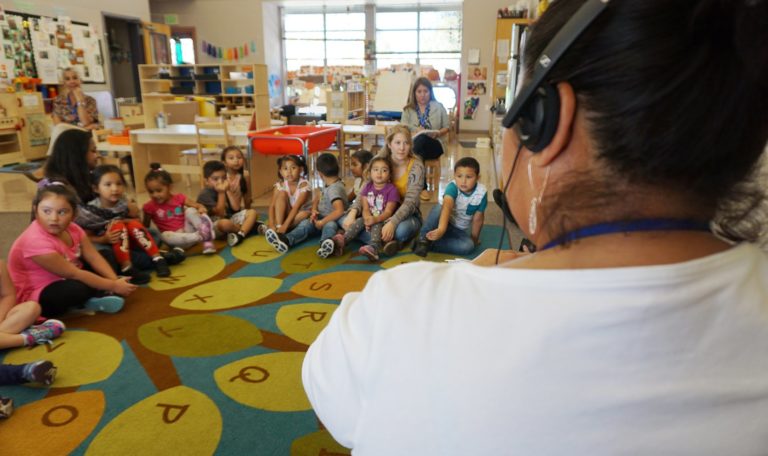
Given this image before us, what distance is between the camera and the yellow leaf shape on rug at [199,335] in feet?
7.07

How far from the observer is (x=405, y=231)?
3.50 m

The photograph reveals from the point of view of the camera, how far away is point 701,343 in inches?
17.3

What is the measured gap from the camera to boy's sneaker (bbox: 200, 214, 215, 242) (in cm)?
360

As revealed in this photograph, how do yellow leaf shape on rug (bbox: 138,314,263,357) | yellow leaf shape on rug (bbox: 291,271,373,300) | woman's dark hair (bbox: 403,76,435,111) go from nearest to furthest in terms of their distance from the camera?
yellow leaf shape on rug (bbox: 138,314,263,357), yellow leaf shape on rug (bbox: 291,271,373,300), woman's dark hair (bbox: 403,76,435,111)

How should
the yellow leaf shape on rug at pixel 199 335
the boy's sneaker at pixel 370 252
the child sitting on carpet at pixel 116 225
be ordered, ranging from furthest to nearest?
the boy's sneaker at pixel 370 252 → the child sitting on carpet at pixel 116 225 → the yellow leaf shape on rug at pixel 199 335

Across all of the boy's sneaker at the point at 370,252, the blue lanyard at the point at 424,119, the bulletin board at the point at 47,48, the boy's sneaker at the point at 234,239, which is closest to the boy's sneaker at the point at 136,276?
the boy's sneaker at the point at 234,239

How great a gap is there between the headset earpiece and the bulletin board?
924 cm

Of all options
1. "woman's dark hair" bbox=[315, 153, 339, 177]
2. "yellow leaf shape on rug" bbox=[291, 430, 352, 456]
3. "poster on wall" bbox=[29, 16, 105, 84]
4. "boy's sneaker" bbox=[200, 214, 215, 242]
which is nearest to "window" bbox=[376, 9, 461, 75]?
"poster on wall" bbox=[29, 16, 105, 84]

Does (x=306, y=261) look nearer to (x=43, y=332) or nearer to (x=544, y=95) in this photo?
(x=43, y=332)

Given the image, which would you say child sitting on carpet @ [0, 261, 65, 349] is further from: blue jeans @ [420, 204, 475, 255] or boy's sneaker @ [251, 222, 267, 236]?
blue jeans @ [420, 204, 475, 255]

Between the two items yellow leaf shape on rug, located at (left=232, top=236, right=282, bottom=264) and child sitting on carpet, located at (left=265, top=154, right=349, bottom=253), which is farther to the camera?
child sitting on carpet, located at (left=265, top=154, right=349, bottom=253)

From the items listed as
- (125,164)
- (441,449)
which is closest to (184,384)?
(441,449)

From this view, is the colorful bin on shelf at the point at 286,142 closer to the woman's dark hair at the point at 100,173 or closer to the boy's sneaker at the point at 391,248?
the boy's sneaker at the point at 391,248

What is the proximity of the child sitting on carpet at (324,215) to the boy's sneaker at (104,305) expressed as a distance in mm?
1162
